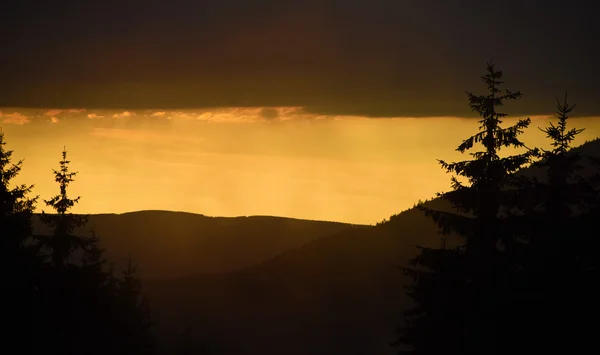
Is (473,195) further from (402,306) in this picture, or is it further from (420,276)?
(402,306)

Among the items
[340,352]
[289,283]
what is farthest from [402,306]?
[289,283]

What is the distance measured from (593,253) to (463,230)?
4219 mm

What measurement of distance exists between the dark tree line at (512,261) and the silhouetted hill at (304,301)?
3689 inches

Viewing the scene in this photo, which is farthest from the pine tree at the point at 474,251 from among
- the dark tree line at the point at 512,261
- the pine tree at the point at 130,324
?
the pine tree at the point at 130,324

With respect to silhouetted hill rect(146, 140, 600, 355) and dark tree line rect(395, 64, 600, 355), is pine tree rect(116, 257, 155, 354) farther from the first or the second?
silhouetted hill rect(146, 140, 600, 355)

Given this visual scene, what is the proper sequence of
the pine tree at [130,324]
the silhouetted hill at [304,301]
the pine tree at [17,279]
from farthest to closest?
1. the silhouetted hill at [304,301]
2. the pine tree at [130,324]
3. the pine tree at [17,279]

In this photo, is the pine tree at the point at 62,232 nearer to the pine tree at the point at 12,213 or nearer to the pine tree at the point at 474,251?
the pine tree at the point at 12,213

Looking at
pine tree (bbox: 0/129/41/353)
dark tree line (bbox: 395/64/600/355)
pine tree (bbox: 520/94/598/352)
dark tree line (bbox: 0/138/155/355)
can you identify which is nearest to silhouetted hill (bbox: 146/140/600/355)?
dark tree line (bbox: 0/138/155/355)

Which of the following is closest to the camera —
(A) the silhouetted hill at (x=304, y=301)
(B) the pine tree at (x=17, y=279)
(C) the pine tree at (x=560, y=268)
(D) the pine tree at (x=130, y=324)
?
(C) the pine tree at (x=560, y=268)

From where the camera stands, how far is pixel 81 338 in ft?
116

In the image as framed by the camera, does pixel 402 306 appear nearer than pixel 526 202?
No

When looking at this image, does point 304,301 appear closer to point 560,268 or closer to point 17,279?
point 17,279

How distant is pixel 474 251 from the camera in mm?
24797

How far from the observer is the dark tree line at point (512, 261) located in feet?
70.9
